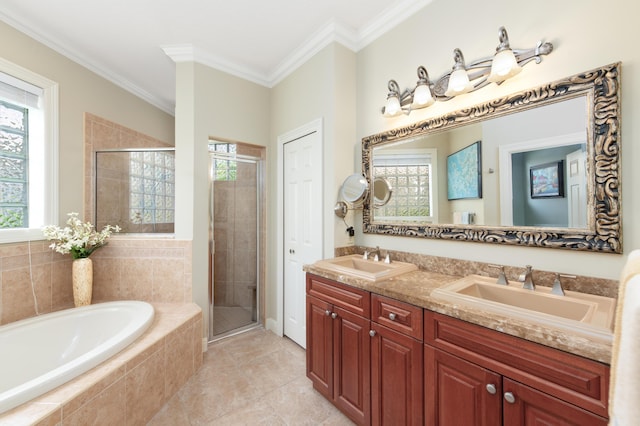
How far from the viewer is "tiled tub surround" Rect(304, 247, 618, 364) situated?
2.62 ft

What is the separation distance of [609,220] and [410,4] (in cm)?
175

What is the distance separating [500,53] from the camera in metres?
1.32

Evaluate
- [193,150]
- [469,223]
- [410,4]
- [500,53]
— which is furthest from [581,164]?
[193,150]

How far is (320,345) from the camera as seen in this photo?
1.76m

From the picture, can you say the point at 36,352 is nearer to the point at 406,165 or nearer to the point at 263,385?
the point at 263,385

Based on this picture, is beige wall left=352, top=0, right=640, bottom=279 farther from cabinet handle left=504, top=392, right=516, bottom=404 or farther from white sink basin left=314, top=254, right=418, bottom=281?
cabinet handle left=504, top=392, right=516, bottom=404

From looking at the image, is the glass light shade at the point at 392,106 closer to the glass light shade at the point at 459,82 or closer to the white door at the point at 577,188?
the glass light shade at the point at 459,82

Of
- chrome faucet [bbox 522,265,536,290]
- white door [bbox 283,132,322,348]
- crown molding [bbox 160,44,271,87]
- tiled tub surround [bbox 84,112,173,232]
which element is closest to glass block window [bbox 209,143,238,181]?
white door [bbox 283,132,322,348]

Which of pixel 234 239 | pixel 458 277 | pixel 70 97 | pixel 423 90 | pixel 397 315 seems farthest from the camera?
pixel 234 239

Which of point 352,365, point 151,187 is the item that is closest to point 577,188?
point 352,365

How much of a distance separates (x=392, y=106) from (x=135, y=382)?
7.83 ft

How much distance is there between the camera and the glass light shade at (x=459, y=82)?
149 centimetres

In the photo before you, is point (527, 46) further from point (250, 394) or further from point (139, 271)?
point (139, 271)

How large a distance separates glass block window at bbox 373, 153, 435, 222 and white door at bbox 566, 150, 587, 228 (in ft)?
2.25
